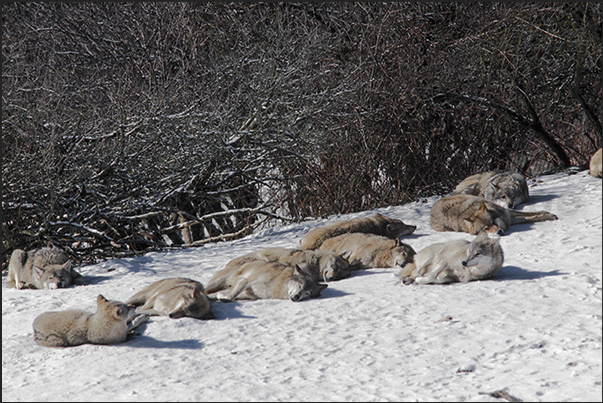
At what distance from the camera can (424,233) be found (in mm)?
8633

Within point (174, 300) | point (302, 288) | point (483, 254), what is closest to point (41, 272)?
point (174, 300)

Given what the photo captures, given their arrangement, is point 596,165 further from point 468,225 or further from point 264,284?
point 264,284

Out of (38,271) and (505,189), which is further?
(505,189)

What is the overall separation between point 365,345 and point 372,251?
252 centimetres

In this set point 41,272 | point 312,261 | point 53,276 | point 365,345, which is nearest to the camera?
point 365,345

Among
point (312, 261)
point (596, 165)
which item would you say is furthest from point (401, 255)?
point (596, 165)

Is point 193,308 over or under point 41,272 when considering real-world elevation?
under

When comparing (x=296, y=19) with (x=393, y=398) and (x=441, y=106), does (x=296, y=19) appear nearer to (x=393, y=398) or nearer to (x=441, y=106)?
(x=441, y=106)

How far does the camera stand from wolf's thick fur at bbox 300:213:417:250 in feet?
27.0

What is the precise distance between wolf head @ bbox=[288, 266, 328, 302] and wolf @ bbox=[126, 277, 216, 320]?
77 centimetres

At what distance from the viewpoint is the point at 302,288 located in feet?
20.3

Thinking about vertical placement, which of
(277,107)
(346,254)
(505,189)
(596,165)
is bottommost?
(346,254)

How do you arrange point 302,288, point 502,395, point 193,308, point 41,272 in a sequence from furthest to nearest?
point 41,272, point 302,288, point 193,308, point 502,395

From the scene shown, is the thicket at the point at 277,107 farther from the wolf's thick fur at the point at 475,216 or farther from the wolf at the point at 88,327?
the wolf at the point at 88,327
